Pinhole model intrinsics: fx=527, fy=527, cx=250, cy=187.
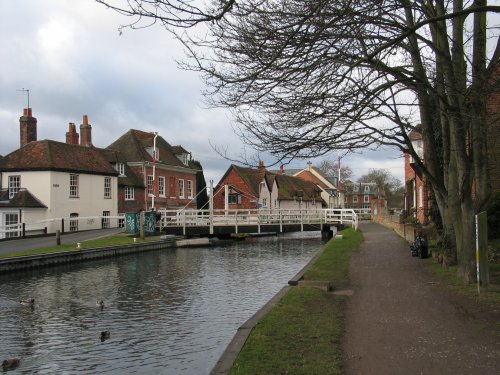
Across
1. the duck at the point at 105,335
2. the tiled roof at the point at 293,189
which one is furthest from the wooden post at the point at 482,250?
the tiled roof at the point at 293,189

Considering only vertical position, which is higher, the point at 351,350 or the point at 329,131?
the point at 329,131

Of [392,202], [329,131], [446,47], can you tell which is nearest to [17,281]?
[329,131]

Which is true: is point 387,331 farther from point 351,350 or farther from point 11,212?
point 11,212

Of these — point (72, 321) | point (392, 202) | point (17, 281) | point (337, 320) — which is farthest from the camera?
point (392, 202)

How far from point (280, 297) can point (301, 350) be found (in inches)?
173

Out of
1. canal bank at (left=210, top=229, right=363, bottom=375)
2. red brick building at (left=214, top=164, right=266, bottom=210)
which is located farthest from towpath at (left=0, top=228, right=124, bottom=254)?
red brick building at (left=214, top=164, right=266, bottom=210)

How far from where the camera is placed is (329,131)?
428 inches

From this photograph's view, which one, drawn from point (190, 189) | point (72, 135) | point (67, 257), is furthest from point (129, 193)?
point (67, 257)

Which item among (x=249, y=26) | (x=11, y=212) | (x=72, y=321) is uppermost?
(x=249, y=26)

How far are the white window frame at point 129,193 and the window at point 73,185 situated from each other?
25.1 ft

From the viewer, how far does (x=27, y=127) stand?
3978 cm

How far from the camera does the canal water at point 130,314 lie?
9.25 m

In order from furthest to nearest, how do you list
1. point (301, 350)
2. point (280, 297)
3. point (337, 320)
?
point (280, 297)
point (337, 320)
point (301, 350)

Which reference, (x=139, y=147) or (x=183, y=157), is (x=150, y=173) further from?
(x=183, y=157)
